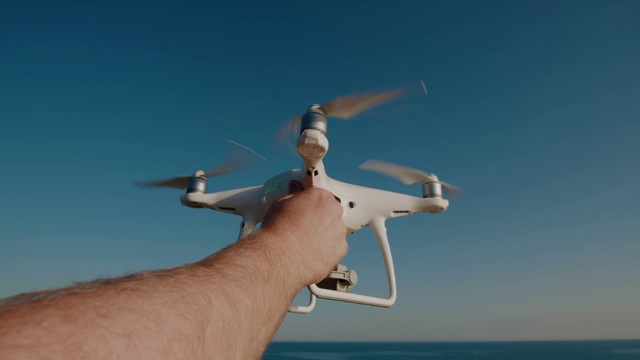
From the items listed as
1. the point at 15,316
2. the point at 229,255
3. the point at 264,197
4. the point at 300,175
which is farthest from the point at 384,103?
the point at 15,316

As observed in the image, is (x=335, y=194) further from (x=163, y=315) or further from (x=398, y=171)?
(x=163, y=315)

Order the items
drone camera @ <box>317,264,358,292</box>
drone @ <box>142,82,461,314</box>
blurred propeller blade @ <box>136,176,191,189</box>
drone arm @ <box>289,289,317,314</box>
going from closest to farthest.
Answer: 1. drone @ <box>142,82,461,314</box>
2. drone camera @ <box>317,264,358,292</box>
3. drone arm @ <box>289,289,317,314</box>
4. blurred propeller blade @ <box>136,176,191,189</box>

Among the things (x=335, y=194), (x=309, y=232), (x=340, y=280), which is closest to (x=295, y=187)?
(x=335, y=194)

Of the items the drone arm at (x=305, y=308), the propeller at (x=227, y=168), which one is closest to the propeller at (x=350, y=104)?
the propeller at (x=227, y=168)

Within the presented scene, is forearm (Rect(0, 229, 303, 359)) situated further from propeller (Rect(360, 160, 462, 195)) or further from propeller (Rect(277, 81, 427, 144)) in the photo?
propeller (Rect(360, 160, 462, 195))

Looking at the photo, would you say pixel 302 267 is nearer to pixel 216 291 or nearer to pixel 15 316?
pixel 216 291

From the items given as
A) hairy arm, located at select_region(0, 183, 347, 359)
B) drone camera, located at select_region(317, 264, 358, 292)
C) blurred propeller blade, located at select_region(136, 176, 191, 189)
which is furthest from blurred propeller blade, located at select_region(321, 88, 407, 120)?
blurred propeller blade, located at select_region(136, 176, 191, 189)
